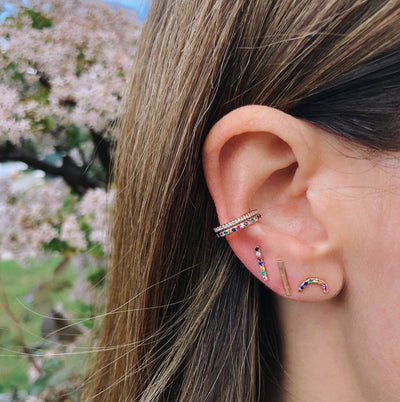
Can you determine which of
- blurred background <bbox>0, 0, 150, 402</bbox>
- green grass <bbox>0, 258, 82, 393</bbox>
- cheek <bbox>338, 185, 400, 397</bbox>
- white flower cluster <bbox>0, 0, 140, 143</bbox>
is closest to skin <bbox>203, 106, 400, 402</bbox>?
cheek <bbox>338, 185, 400, 397</bbox>

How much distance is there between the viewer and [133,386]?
959mm

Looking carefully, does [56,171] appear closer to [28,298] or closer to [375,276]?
[28,298]

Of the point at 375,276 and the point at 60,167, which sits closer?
the point at 375,276

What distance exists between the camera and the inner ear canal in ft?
2.51

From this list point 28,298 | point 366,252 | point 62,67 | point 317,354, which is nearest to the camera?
point 366,252

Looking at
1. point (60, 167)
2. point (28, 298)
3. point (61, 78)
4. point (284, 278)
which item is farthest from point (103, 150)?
point (284, 278)

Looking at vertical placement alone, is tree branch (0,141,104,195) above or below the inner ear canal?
above

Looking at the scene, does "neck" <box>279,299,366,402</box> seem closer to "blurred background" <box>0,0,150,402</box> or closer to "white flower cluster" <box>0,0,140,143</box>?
"blurred background" <box>0,0,150,402</box>

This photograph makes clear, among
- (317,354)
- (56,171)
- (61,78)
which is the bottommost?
(317,354)

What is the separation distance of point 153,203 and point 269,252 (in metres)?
0.21

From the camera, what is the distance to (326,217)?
2.43 feet

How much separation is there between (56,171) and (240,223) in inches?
33.0

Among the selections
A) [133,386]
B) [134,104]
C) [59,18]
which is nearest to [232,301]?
[133,386]

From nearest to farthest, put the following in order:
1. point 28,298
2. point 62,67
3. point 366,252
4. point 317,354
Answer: point 366,252
point 317,354
point 62,67
point 28,298
